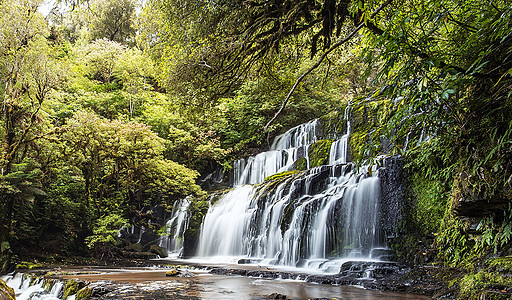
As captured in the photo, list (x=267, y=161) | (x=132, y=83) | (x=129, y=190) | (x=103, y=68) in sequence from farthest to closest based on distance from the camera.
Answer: (x=103, y=68), (x=132, y=83), (x=267, y=161), (x=129, y=190)

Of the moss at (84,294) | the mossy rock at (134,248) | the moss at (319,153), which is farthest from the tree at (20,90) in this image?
the moss at (319,153)

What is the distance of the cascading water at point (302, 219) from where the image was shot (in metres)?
8.96

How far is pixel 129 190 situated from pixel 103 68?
1264 centimetres

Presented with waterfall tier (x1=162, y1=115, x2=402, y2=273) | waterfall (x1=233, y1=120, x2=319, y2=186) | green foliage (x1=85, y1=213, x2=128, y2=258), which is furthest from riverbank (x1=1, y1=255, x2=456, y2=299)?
waterfall (x1=233, y1=120, x2=319, y2=186)

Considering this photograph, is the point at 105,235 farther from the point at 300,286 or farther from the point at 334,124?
the point at 334,124

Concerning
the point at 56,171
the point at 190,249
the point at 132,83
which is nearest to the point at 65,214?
the point at 56,171

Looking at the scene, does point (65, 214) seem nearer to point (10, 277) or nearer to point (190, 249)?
point (10, 277)

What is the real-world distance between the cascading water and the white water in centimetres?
580

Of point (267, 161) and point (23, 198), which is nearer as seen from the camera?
point (23, 198)

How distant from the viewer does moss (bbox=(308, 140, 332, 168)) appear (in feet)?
46.2

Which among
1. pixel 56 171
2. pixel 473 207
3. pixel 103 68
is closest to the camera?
pixel 473 207

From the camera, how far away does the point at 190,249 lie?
1415 cm

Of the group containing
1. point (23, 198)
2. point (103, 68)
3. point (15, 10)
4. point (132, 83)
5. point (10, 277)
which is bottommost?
point (10, 277)

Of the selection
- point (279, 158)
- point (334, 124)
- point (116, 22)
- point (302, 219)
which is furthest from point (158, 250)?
point (116, 22)
